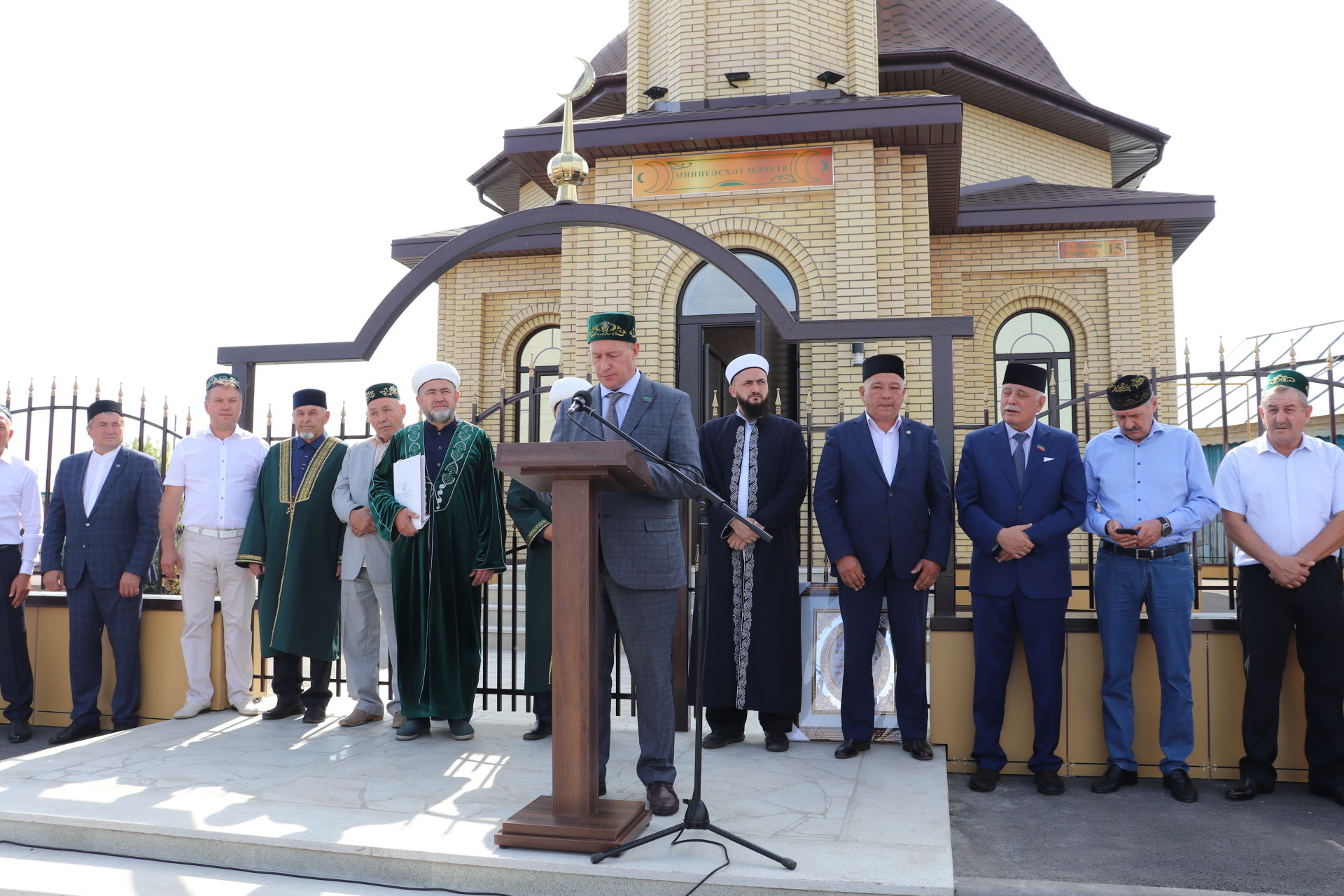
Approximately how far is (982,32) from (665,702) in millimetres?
14377

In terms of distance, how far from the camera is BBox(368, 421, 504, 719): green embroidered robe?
513cm

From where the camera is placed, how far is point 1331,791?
4.55 metres

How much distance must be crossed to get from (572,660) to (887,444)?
2377mm

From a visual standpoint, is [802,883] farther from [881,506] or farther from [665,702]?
[881,506]

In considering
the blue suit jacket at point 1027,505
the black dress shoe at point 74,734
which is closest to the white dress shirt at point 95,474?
the black dress shoe at point 74,734

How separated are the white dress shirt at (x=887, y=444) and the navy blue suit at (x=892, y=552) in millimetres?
50

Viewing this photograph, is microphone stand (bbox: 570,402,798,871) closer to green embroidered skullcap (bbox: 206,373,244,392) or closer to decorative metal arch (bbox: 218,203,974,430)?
decorative metal arch (bbox: 218,203,974,430)

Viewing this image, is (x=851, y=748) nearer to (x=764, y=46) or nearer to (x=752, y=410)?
(x=752, y=410)

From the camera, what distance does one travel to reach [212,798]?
13.1 feet

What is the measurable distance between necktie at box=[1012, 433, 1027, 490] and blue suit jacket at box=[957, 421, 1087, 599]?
20 mm

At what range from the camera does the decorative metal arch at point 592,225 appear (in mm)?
5348

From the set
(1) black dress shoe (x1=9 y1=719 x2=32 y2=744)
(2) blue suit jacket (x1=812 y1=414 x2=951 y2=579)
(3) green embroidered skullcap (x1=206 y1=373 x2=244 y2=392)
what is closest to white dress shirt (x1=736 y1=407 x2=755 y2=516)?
(2) blue suit jacket (x1=812 y1=414 x2=951 y2=579)

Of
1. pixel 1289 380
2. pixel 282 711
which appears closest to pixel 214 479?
pixel 282 711

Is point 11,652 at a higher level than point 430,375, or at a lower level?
lower
